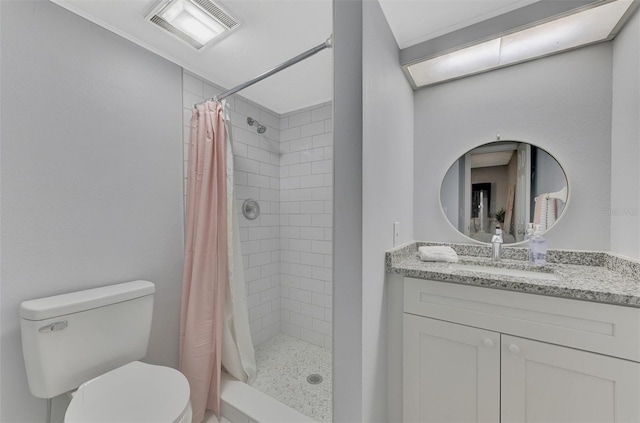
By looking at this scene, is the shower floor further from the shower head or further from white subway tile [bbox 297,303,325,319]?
the shower head

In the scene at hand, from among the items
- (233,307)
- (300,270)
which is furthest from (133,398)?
(300,270)

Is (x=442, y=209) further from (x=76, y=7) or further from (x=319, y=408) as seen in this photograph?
(x=76, y=7)

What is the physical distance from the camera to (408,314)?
1.24 meters

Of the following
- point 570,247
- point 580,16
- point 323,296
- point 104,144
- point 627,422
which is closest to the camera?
point 627,422

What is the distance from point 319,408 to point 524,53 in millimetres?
2457

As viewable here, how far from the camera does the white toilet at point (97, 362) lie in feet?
3.12

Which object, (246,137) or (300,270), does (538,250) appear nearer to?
(300,270)

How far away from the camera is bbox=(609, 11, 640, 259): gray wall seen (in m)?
1.09

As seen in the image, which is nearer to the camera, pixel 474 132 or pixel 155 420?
pixel 155 420

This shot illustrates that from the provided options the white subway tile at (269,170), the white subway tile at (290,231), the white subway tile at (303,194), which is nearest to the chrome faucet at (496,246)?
the white subway tile at (303,194)

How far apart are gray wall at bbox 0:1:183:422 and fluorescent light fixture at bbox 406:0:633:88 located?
65.9 inches

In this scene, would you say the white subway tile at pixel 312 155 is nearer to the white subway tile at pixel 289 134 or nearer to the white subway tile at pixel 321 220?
the white subway tile at pixel 289 134

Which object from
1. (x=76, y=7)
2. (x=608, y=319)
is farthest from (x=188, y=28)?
(x=608, y=319)

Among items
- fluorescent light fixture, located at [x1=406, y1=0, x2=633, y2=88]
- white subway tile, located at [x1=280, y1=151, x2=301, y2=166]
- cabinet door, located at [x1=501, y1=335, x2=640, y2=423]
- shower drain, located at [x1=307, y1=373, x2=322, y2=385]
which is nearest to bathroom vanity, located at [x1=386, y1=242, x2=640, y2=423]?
cabinet door, located at [x1=501, y1=335, x2=640, y2=423]
